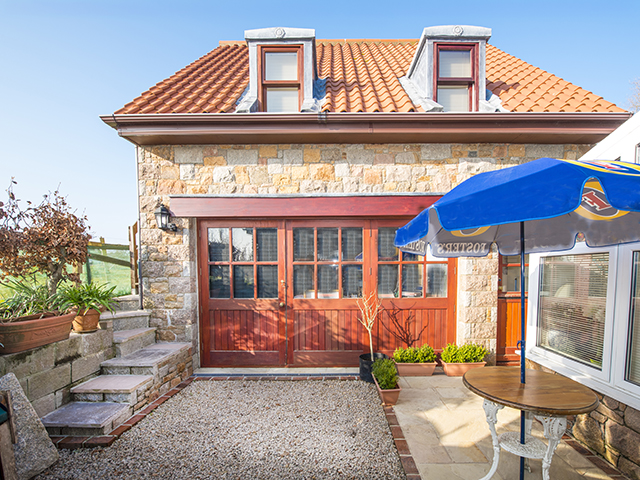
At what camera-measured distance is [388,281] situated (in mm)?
4289

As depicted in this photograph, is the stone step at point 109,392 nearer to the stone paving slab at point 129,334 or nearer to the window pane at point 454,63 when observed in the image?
the stone paving slab at point 129,334

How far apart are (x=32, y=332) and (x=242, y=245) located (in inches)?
95.2

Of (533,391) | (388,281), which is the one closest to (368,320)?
(388,281)

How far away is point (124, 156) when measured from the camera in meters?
4.28

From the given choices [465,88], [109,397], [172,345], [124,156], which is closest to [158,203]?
[124,156]

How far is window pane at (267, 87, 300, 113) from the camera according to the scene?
4.47 metres

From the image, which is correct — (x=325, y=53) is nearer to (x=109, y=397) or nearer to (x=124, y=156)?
(x=124, y=156)

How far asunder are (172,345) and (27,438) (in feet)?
5.70

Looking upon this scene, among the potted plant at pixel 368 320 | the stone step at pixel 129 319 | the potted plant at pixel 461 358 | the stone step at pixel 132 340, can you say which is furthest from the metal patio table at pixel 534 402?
the stone step at pixel 129 319

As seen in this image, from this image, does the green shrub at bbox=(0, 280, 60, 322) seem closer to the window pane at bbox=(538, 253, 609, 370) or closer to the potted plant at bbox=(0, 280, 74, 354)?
the potted plant at bbox=(0, 280, 74, 354)

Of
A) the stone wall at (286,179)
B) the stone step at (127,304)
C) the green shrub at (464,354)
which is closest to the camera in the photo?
the green shrub at (464,354)

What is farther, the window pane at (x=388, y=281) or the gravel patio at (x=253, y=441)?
the window pane at (x=388, y=281)

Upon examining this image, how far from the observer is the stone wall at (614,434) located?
7.06ft

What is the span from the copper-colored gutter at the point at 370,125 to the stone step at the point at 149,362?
9.79 ft
